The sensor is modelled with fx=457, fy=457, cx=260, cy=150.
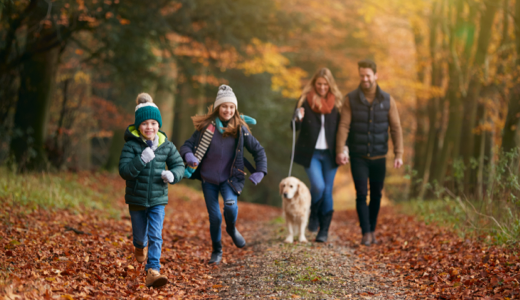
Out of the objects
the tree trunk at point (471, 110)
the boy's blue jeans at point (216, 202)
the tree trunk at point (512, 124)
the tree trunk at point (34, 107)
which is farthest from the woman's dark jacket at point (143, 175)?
the tree trunk at point (471, 110)

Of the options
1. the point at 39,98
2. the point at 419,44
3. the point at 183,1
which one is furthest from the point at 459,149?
the point at 39,98

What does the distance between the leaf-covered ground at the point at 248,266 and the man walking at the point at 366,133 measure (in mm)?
1023

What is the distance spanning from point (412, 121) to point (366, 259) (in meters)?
15.9

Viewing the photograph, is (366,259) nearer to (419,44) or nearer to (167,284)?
(167,284)

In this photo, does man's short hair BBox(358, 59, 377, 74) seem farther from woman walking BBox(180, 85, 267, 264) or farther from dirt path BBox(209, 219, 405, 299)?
dirt path BBox(209, 219, 405, 299)

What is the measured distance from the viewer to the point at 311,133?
22.2 feet

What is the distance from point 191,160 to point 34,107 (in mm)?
7659

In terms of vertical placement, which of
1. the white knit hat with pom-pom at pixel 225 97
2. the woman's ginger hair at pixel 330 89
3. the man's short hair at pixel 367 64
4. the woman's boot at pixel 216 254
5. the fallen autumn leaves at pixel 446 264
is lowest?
the woman's boot at pixel 216 254

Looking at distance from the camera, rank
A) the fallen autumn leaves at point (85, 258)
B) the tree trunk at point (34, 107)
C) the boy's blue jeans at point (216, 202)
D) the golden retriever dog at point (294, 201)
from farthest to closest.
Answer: the tree trunk at point (34, 107) < the golden retriever dog at point (294, 201) < the boy's blue jeans at point (216, 202) < the fallen autumn leaves at point (85, 258)

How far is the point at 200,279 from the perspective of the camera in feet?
16.8


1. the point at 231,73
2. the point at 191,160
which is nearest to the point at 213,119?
the point at 191,160

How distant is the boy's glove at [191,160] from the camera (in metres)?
5.18

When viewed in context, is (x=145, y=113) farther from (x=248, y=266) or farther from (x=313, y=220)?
(x=313, y=220)

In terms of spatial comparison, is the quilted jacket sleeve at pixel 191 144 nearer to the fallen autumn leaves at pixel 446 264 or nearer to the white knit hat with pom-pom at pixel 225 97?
the white knit hat with pom-pom at pixel 225 97
